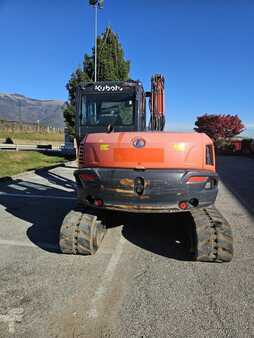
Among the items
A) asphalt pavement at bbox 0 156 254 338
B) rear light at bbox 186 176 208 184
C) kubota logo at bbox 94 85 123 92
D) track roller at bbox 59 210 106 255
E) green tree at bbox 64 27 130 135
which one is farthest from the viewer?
green tree at bbox 64 27 130 135

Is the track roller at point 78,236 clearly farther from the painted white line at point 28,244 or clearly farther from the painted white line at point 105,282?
the painted white line at point 28,244

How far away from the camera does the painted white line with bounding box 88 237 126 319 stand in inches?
131

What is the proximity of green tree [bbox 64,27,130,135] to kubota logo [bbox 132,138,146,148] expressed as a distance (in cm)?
1895

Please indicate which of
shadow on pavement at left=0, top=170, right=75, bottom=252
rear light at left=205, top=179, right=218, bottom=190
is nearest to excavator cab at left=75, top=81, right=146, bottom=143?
shadow on pavement at left=0, top=170, right=75, bottom=252

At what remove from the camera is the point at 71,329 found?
3.02 meters

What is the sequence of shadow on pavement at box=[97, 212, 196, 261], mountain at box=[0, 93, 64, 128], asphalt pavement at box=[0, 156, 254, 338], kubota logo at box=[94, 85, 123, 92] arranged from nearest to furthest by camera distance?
1. asphalt pavement at box=[0, 156, 254, 338]
2. shadow on pavement at box=[97, 212, 196, 261]
3. kubota logo at box=[94, 85, 123, 92]
4. mountain at box=[0, 93, 64, 128]

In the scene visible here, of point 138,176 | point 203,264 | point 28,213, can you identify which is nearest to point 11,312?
point 138,176

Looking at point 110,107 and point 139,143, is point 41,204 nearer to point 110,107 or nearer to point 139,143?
point 110,107

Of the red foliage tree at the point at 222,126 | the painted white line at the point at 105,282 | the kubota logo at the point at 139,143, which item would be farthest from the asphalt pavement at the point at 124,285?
the red foliage tree at the point at 222,126

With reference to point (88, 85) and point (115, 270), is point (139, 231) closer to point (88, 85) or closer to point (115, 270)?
point (115, 270)

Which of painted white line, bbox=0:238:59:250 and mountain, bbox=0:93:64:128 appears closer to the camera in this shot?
painted white line, bbox=0:238:59:250

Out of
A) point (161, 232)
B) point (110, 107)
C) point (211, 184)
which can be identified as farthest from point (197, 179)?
point (110, 107)

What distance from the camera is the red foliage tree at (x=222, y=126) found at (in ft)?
151

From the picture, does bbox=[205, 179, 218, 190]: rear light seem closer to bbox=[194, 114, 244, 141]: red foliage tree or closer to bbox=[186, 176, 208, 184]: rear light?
bbox=[186, 176, 208, 184]: rear light
